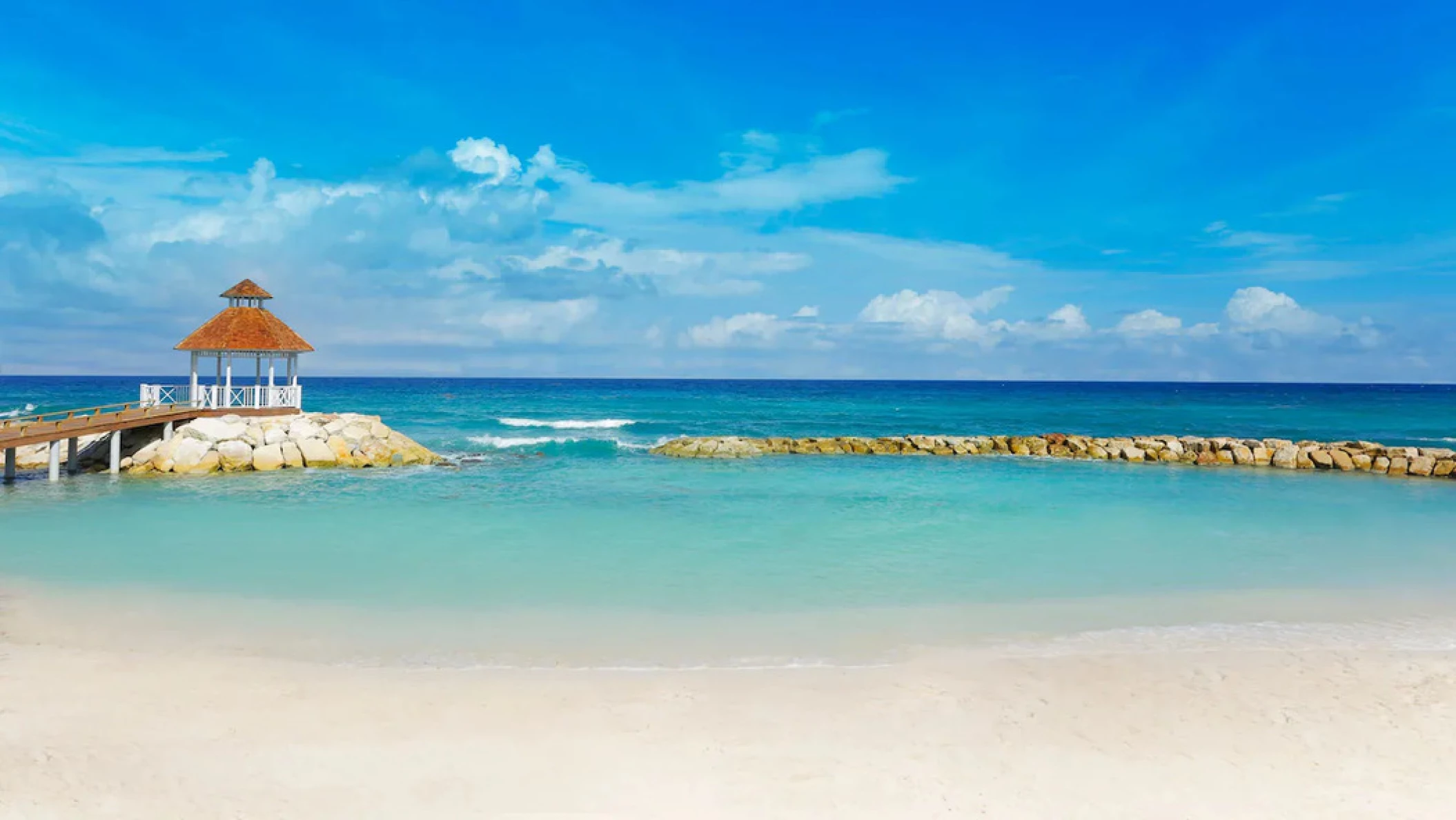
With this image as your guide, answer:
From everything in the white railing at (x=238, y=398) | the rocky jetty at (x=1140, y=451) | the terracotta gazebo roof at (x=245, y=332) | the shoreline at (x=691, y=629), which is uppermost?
the terracotta gazebo roof at (x=245, y=332)

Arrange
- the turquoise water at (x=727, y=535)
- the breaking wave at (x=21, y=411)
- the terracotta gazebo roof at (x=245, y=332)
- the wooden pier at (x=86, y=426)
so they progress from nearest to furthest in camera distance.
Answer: the turquoise water at (x=727, y=535), the wooden pier at (x=86, y=426), the terracotta gazebo roof at (x=245, y=332), the breaking wave at (x=21, y=411)

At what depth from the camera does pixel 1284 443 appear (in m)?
30.6

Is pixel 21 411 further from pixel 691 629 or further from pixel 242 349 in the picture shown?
pixel 691 629

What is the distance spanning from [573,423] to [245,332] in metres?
23.1

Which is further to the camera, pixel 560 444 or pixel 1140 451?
pixel 560 444

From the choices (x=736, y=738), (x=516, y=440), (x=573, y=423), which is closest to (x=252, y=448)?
(x=516, y=440)

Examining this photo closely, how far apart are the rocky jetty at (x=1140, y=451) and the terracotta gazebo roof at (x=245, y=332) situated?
44.4 ft

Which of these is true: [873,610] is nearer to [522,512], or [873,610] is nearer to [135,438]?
[522,512]

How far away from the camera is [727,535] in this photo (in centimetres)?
1530

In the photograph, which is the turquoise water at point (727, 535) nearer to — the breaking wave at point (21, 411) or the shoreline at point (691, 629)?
the shoreline at point (691, 629)

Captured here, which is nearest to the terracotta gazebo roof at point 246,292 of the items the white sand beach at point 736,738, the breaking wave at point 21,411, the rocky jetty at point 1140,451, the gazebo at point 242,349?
the gazebo at point 242,349

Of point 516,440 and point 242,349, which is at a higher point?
point 242,349

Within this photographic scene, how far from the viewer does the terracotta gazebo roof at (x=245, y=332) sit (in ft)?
86.2

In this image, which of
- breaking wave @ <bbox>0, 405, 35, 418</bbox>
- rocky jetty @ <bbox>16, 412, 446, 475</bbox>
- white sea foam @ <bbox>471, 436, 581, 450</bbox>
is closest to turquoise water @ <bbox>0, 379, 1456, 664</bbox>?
rocky jetty @ <bbox>16, 412, 446, 475</bbox>
